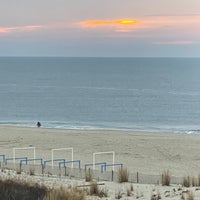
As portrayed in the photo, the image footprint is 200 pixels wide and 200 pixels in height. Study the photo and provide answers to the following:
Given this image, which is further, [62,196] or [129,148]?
[129,148]

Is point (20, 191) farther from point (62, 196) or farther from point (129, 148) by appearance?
point (129, 148)

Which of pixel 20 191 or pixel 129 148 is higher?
pixel 129 148

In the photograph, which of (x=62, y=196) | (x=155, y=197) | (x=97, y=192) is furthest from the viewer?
(x=97, y=192)

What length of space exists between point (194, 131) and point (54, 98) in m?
42.6

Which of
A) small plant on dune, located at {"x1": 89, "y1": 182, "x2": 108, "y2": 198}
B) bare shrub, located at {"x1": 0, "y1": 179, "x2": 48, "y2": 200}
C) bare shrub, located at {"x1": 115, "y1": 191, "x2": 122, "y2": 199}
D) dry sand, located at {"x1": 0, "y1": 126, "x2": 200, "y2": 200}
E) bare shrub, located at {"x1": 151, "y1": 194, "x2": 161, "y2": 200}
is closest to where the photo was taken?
bare shrub, located at {"x1": 0, "y1": 179, "x2": 48, "y2": 200}

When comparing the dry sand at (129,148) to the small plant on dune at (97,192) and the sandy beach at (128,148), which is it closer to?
the sandy beach at (128,148)

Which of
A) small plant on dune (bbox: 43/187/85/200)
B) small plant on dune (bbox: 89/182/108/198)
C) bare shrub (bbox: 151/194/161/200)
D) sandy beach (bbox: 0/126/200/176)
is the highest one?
sandy beach (bbox: 0/126/200/176)

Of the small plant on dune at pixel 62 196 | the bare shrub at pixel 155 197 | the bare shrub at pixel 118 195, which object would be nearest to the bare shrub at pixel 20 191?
the small plant on dune at pixel 62 196

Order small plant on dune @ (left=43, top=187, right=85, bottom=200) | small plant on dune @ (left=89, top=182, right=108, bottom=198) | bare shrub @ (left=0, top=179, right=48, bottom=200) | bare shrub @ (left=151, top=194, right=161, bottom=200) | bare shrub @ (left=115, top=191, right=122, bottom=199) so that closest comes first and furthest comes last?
small plant on dune @ (left=43, top=187, right=85, bottom=200) < bare shrub @ (left=0, top=179, right=48, bottom=200) < bare shrub @ (left=151, top=194, right=161, bottom=200) < bare shrub @ (left=115, top=191, right=122, bottom=199) < small plant on dune @ (left=89, top=182, right=108, bottom=198)

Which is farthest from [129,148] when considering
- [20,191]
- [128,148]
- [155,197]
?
[20,191]

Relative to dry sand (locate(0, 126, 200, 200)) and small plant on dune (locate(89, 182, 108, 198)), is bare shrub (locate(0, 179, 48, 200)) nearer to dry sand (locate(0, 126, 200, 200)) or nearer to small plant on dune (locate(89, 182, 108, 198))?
small plant on dune (locate(89, 182, 108, 198))

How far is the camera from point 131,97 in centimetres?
8719

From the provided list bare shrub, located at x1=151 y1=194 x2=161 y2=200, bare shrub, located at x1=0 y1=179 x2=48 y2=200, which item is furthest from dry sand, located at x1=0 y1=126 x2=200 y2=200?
bare shrub, located at x1=0 y1=179 x2=48 y2=200

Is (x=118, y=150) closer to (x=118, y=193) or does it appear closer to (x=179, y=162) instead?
(x=179, y=162)
